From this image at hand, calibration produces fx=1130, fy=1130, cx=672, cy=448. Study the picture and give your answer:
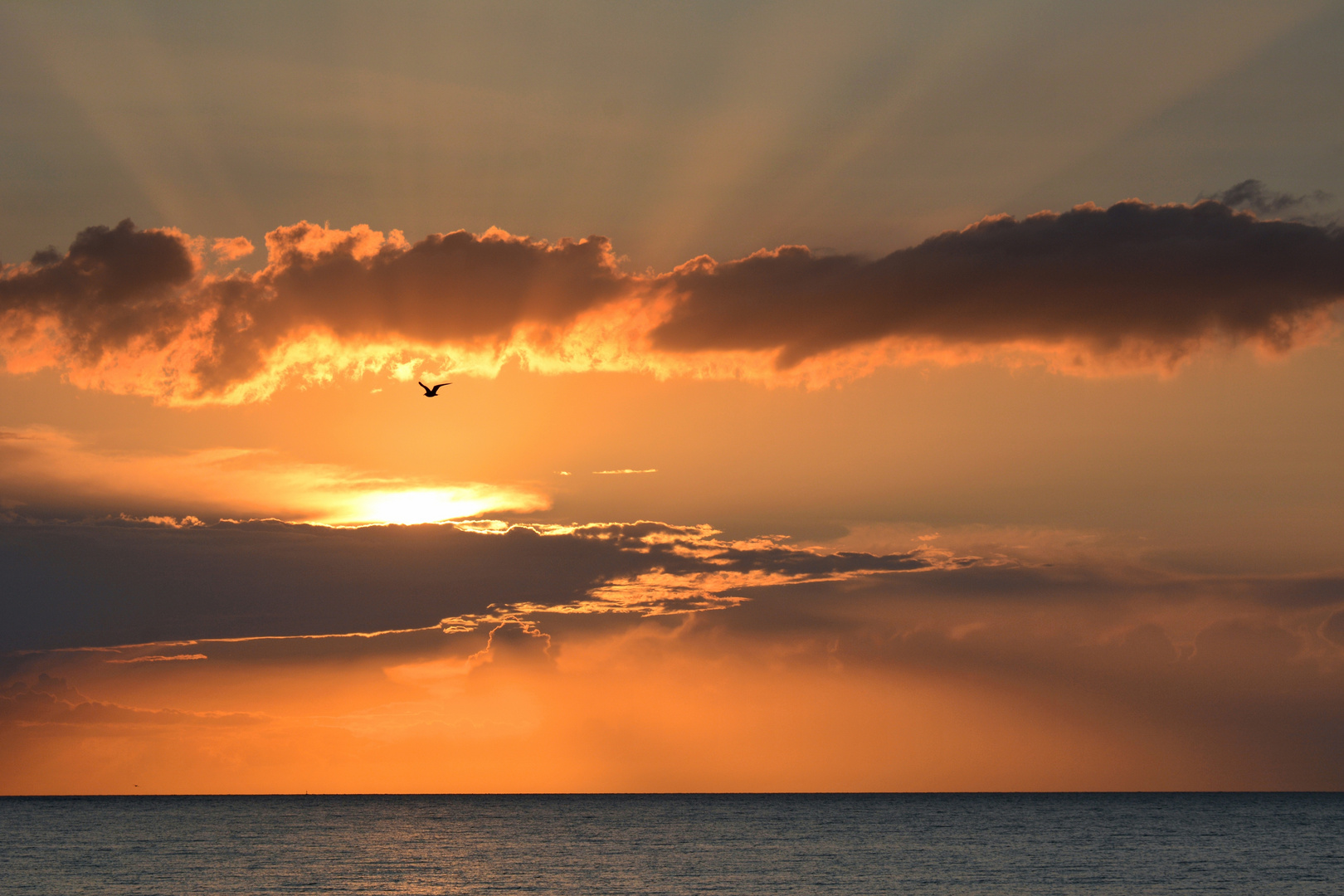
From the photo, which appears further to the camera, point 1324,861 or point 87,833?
point 87,833

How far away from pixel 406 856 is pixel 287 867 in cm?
1890

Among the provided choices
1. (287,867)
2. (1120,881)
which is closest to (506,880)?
(287,867)

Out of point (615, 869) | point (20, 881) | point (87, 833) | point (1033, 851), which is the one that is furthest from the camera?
point (87, 833)

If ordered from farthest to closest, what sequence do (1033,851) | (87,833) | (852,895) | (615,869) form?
(87,833) < (1033,851) < (615,869) < (852,895)

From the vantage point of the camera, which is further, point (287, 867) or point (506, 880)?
point (287, 867)

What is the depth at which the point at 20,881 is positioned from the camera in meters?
118

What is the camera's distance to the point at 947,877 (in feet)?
396

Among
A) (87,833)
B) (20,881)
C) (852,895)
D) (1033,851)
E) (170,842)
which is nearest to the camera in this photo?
(852,895)

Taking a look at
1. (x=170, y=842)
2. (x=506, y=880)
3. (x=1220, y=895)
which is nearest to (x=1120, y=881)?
(x=1220, y=895)

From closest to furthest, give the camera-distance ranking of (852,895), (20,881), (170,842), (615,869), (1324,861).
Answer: (852,895)
(20,881)
(615,869)
(1324,861)
(170,842)

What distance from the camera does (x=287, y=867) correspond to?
134m

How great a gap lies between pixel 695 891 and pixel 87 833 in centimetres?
13644

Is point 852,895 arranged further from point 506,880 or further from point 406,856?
point 406,856

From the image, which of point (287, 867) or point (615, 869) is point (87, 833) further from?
point (615, 869)
